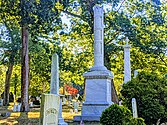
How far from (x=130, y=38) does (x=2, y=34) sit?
11.1 m

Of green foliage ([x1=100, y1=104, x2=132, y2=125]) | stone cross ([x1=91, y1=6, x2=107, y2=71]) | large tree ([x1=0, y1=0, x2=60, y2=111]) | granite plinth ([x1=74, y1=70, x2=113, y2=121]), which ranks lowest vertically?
green foliage ([x1=100, y1=104, x2=132, y2=125])

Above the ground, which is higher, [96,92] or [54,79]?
[54,79]

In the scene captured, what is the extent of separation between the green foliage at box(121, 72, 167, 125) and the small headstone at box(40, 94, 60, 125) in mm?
3778

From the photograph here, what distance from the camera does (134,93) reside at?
962cm

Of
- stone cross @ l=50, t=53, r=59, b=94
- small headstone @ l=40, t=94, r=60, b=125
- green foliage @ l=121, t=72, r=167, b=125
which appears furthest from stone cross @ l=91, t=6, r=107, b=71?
small headstone @ l=40, t=94, r=60, b=125

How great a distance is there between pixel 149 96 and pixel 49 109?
4274 mm

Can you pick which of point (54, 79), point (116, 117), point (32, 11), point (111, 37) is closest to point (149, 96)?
point (116, 117)

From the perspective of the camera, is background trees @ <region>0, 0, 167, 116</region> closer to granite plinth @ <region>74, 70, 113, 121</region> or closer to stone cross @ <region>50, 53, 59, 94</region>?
granite plinth @ <region>74, 70, 113, 121</region>

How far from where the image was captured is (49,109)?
20.5ft

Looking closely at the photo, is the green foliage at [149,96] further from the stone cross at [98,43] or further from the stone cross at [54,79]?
the stone cross at [98,43]

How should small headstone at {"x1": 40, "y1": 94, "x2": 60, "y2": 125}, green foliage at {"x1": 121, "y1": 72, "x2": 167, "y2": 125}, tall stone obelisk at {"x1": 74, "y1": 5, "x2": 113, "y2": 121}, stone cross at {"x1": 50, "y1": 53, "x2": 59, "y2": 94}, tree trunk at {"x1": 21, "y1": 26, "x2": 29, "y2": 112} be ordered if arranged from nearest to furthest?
small headstone at {"x1": 40, "y1": 94, "x2": 60, "y2": 125} → green foliage at {"x1": 121, "y1": 72, "x2": 167, "y2": 125} → stone cross at {"x1": 50, "y1": 53, "x2": 59, "y2": 94} → tall stone obelisk at {"x1": 74, "y1": 5, "x2": 113, "y2": 121} → tree trunk at {"x1": 21, "y1": 26, "x2": 29, "y2": 112}

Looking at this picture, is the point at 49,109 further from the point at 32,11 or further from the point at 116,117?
the point at 32,11

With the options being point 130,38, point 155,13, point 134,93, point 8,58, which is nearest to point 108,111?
point 134,93

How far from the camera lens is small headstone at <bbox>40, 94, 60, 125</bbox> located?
20.0 feet
